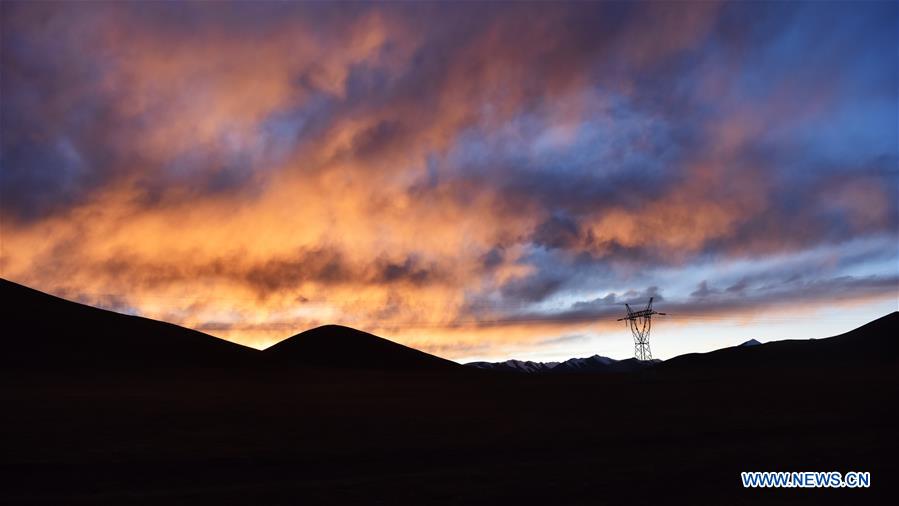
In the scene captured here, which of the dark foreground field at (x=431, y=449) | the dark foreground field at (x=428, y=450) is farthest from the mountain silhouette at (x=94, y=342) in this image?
the dark foreground field at (x=428, y=450)

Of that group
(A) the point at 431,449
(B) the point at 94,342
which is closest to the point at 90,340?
(B) the point at 94,342

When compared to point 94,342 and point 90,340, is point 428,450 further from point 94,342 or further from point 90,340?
point 90,340

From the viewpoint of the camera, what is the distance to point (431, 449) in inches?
934

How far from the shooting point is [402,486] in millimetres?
16891

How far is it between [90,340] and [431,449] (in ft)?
281

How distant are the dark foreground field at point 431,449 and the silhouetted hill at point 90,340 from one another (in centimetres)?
4117

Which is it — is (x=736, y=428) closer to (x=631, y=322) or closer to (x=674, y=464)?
(x=674, y=464)

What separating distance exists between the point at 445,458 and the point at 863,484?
12274 millimetres

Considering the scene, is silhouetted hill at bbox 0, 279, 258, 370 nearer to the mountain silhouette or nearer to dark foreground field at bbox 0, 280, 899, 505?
the mountain silhouette

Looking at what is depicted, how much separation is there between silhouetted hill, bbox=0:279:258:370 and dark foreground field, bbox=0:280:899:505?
41166 millimetres

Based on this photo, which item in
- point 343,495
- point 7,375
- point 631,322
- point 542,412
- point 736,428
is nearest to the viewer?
point 343,495

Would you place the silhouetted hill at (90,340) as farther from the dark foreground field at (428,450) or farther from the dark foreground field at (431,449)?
the dark foreground field at (428,450)

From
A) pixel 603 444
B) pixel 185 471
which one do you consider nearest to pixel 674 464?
pixel 603 444

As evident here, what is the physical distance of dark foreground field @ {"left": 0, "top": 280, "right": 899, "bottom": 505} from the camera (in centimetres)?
1597
